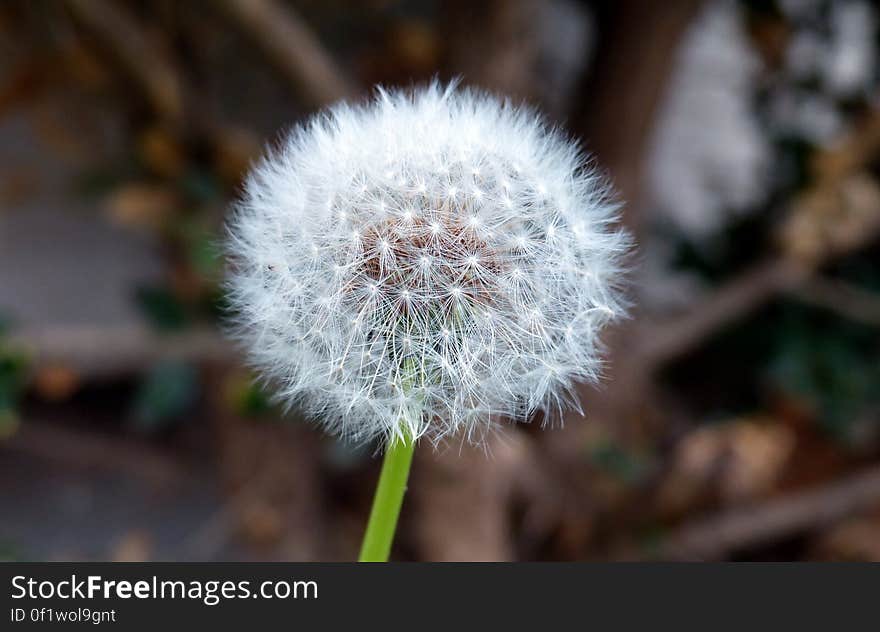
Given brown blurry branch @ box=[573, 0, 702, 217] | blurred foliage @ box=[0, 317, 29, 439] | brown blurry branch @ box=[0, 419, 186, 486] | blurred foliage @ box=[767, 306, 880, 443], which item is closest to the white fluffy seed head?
blurred foliage @ box=[0, 317, 29, 439]

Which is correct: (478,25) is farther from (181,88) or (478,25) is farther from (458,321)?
(458,321)

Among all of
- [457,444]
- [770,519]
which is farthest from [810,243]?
[457,444]

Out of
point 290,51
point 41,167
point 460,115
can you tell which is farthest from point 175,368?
point 41,167

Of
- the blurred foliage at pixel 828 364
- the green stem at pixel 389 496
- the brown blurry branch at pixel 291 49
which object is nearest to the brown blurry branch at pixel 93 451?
the brown blurry branch at pixel 291 49

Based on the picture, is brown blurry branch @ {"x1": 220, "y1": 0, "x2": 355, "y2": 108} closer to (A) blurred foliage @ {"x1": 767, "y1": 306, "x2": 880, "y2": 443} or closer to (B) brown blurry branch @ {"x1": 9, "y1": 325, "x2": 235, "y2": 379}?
(B) brown blurry branch @ {"x1": 9, "y1": 325, "x2": 235, "y2": 379}

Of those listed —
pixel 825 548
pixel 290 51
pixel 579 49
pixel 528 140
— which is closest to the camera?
pixel 528 140

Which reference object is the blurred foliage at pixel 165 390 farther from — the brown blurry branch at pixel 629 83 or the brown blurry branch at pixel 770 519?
the brown blurry branch at pixel 770 519
